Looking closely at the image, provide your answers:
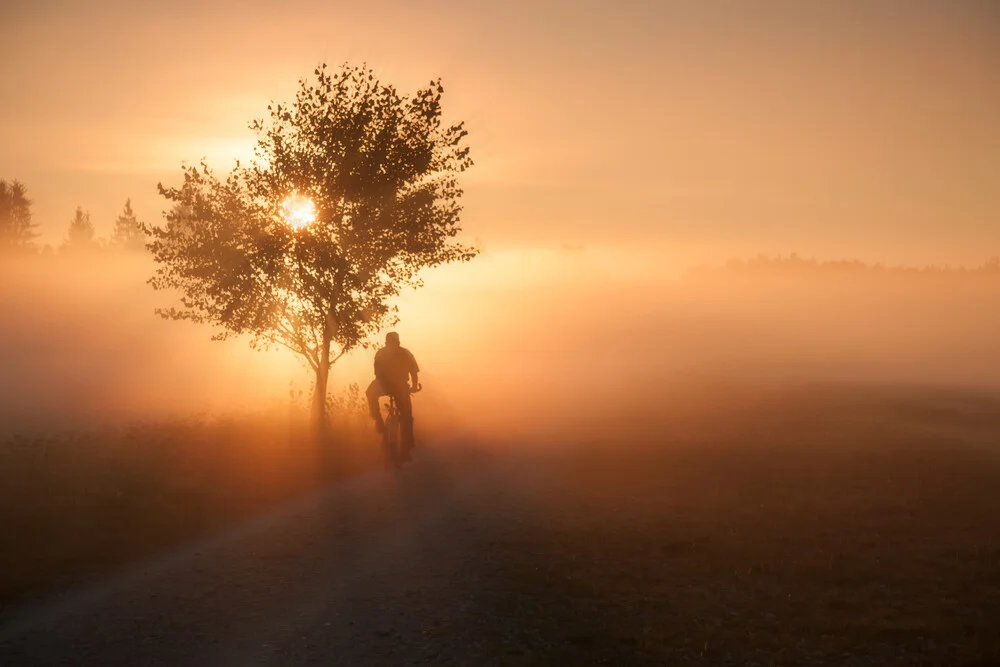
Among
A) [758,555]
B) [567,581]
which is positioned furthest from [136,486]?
[758,555]

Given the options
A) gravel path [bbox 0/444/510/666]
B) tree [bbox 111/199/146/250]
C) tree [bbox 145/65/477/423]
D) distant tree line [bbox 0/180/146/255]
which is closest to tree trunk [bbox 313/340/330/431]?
tree [bbox 145/65/477/423]

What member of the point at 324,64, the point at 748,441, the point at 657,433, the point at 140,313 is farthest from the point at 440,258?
the point at 140,313

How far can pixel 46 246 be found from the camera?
152250mm

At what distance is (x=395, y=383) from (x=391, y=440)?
1.40 meters

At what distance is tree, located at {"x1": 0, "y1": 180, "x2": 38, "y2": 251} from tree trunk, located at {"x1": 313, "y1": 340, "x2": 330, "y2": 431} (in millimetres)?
109813

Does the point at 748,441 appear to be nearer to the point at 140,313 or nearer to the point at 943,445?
the point at 943,445

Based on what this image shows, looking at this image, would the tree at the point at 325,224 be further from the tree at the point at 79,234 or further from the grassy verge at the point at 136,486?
the tree at the point at 79,234

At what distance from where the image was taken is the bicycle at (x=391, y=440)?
62.6 feet

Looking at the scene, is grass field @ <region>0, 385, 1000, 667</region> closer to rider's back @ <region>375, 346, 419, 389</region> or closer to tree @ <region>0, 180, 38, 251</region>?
rider's back @ <region>375, 346, 419, 389</region>

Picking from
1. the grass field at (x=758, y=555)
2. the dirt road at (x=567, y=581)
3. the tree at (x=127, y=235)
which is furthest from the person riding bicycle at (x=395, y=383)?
the tree at (x=127, y=235)

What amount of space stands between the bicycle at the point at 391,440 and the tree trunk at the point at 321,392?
4.95 meters

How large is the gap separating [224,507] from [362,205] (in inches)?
422

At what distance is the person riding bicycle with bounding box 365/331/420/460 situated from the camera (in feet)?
63.1

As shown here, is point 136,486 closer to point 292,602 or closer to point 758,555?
point 292,602
